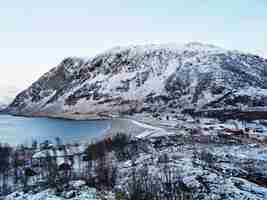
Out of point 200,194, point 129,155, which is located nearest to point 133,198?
point 200,194

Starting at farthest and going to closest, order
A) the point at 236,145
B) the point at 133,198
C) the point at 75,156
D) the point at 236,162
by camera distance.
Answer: the point at 236,145 → the point at 75,156 → the point at 236,162 → the point at 133,198

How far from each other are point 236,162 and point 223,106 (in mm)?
127483

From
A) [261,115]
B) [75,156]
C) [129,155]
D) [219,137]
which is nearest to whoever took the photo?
[129,155]

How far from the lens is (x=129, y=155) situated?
56844 millimetres

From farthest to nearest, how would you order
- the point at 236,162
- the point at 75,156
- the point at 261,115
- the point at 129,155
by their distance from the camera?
1. the point at 261,115
2. the point at 75,156
3. the point at 129,155
4. the point at 236,162

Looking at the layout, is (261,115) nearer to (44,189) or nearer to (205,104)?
(205,104)

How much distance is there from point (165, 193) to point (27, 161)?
107 feet

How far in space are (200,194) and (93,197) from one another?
9359 mm

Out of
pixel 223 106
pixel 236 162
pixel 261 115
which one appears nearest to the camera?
pixel 236 162

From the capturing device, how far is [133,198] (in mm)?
30359

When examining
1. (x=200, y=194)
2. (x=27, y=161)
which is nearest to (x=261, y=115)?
(x=27, y=161)

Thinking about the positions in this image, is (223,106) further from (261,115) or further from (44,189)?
(44,189)

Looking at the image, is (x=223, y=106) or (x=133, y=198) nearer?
(x=133, y=198)

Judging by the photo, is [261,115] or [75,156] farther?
[261,115]
